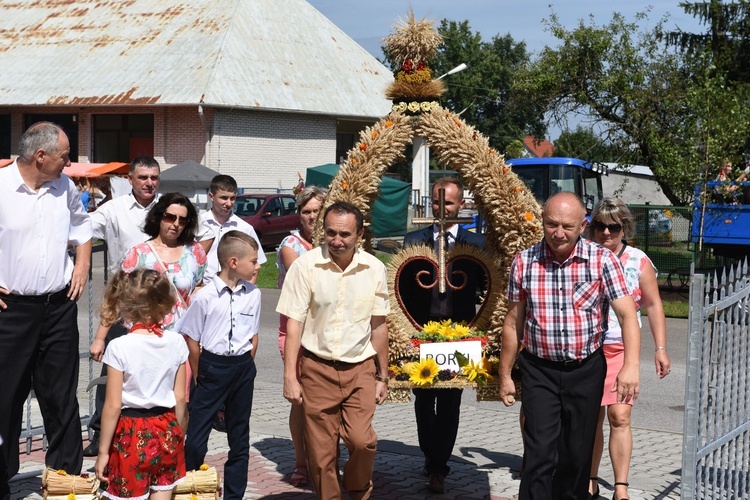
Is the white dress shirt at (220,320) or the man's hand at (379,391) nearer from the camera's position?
the man's hand at (379,391)

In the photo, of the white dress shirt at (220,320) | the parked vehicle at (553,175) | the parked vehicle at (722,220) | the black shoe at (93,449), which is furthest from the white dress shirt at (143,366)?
the parked vehicle at (553,175)

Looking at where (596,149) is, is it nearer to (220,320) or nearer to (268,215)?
(268,215)

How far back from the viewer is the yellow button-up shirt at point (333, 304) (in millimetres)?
5324

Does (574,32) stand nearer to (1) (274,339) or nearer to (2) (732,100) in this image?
(2) (732,100)

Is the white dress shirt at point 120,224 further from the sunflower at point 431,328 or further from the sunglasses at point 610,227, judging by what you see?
the sunglasses at point 610,227

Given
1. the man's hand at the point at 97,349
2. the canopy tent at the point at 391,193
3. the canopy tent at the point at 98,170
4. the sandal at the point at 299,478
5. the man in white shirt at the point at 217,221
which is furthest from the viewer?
the canopy tent at the point at 98,170

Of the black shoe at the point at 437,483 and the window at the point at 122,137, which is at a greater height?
the window at the point at 122,137

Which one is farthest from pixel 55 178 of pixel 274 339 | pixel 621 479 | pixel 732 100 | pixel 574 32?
pixel 574 32

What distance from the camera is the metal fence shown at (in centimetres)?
528

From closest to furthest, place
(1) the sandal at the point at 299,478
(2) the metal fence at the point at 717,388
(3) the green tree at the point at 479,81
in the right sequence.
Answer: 1. (2) the metal fence at the point at 717,388
2. (1) the sandal at the point at 299,478
3. (3) the green tree at the point at 479,81

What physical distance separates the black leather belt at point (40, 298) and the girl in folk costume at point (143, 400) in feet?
2.93

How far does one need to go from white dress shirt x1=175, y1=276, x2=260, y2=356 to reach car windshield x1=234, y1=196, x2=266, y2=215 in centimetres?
2298

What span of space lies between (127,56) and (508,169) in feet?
99.7

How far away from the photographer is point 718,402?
5.61 m
